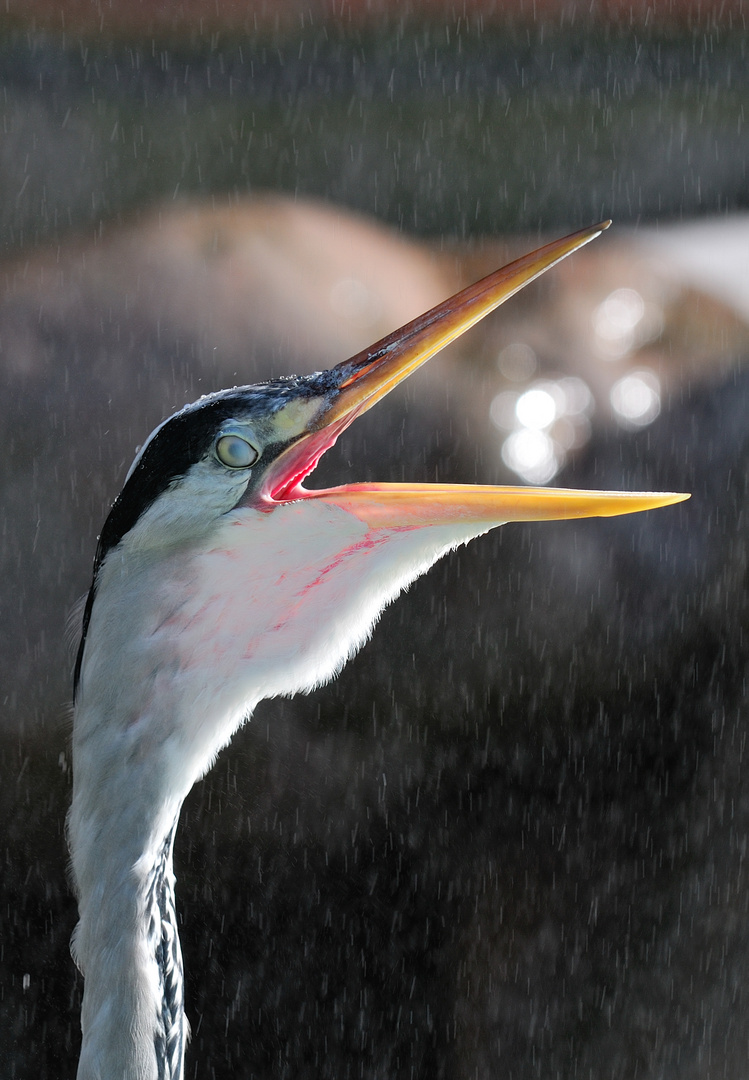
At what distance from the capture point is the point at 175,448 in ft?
3.33

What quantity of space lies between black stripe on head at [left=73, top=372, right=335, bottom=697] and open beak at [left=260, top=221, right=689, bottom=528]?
2.3 inches

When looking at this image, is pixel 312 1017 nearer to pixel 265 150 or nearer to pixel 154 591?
pixel 154 591

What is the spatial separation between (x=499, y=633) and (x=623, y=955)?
27.2 inches

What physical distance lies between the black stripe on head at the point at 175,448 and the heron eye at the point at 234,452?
1cm

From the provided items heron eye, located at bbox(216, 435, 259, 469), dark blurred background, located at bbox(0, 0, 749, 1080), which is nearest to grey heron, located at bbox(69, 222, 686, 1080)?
heron eye, located at bbox(216, 435, 259, 469)

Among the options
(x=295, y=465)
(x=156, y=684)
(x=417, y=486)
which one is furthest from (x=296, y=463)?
(x=156, y=684)

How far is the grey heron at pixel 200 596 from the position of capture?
40.0 inches

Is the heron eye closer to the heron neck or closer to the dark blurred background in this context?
the heron neck

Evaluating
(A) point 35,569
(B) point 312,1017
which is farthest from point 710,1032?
(A) point 35,569

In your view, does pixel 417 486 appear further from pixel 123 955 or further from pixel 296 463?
pixel 123 955

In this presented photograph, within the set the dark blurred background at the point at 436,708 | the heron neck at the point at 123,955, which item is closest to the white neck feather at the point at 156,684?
the heron neck at the point at 123,955

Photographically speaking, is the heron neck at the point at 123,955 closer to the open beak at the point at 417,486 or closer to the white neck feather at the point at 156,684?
the white neck feather at the point at 156,684

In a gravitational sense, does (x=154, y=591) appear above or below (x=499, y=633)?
above

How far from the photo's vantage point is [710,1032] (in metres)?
2.13
